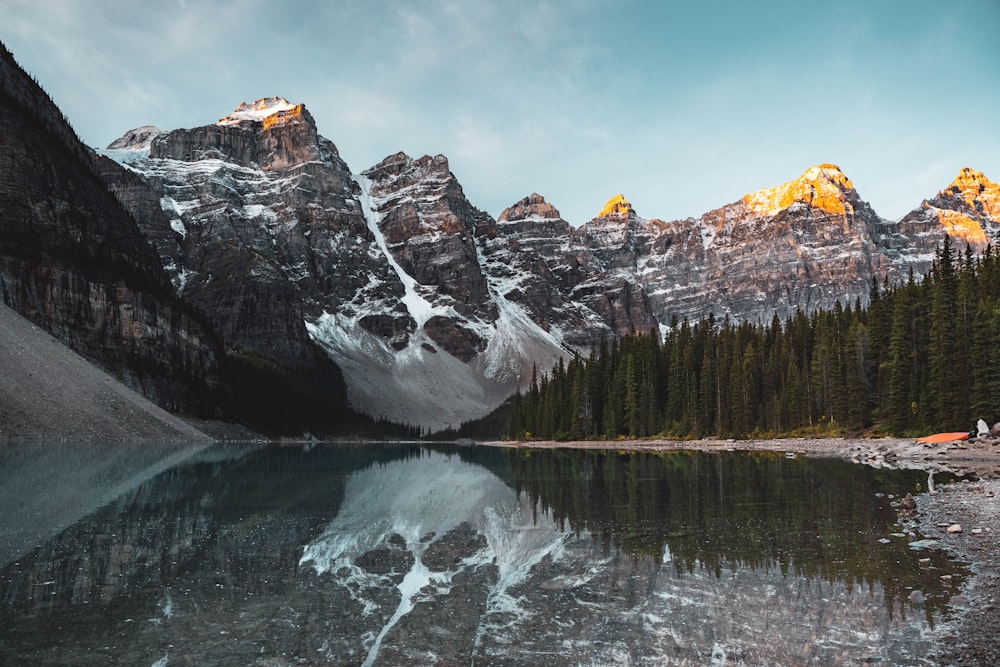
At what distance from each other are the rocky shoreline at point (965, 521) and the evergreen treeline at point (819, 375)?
7220mm

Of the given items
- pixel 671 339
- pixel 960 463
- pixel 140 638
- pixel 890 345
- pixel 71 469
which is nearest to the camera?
pixel 140 638

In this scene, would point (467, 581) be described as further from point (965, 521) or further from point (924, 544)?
point (965, 521)

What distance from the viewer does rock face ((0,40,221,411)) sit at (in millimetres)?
94750

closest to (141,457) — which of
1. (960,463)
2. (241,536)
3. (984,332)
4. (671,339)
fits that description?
(241,536)

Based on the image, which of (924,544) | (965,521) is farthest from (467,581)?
(965,521)

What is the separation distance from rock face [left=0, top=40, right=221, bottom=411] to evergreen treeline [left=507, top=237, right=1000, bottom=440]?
69137mm

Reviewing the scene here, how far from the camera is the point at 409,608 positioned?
452 inches

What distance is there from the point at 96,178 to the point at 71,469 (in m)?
111

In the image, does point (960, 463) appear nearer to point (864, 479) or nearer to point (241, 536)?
point (864, 479)

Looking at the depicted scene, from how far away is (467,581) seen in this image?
44.0ft

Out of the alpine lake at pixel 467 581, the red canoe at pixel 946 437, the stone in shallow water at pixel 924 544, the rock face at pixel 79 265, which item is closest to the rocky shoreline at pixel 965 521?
the stone in shallow water at pixel 924 544

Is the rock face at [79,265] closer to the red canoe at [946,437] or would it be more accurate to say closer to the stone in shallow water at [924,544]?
the stone in shallow water at [924,544]

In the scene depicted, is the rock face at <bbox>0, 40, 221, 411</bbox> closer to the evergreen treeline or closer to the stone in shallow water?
the evergreen treeline

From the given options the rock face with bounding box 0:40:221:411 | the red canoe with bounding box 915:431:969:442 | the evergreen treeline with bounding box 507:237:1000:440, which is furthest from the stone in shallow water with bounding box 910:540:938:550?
the rock face with bounding box 0:40:221:411
